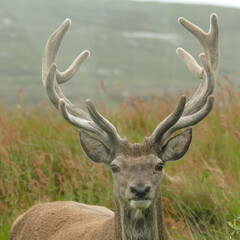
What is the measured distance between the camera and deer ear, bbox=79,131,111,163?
524 cm

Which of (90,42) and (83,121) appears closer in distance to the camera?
(83,121)

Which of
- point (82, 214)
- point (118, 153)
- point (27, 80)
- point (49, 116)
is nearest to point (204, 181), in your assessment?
point (82, 214)

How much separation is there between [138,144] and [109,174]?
232 cm

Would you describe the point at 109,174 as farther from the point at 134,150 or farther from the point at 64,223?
the point at 134,150

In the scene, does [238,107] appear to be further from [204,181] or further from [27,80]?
[27,80]

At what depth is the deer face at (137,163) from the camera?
4.74 m

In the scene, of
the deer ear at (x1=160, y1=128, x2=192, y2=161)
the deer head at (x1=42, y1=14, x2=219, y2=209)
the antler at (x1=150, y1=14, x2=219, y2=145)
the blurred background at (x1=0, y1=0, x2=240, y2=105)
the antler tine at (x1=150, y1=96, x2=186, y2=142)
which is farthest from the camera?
the blurred background at (x1=0, y1=0, x2=240, y2=105)

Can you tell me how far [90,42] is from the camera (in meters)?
71.5

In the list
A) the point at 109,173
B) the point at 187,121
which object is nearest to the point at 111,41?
the point at 109,173

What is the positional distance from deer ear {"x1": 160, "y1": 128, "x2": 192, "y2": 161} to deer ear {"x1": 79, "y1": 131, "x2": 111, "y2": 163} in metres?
0.44

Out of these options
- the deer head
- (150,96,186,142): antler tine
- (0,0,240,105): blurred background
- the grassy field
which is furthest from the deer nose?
(0,0,240,105): blurred background

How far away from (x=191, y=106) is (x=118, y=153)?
0.73 m

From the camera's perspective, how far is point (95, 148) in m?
5.25

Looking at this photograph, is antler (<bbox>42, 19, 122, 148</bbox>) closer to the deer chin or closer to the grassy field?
the deer chin
